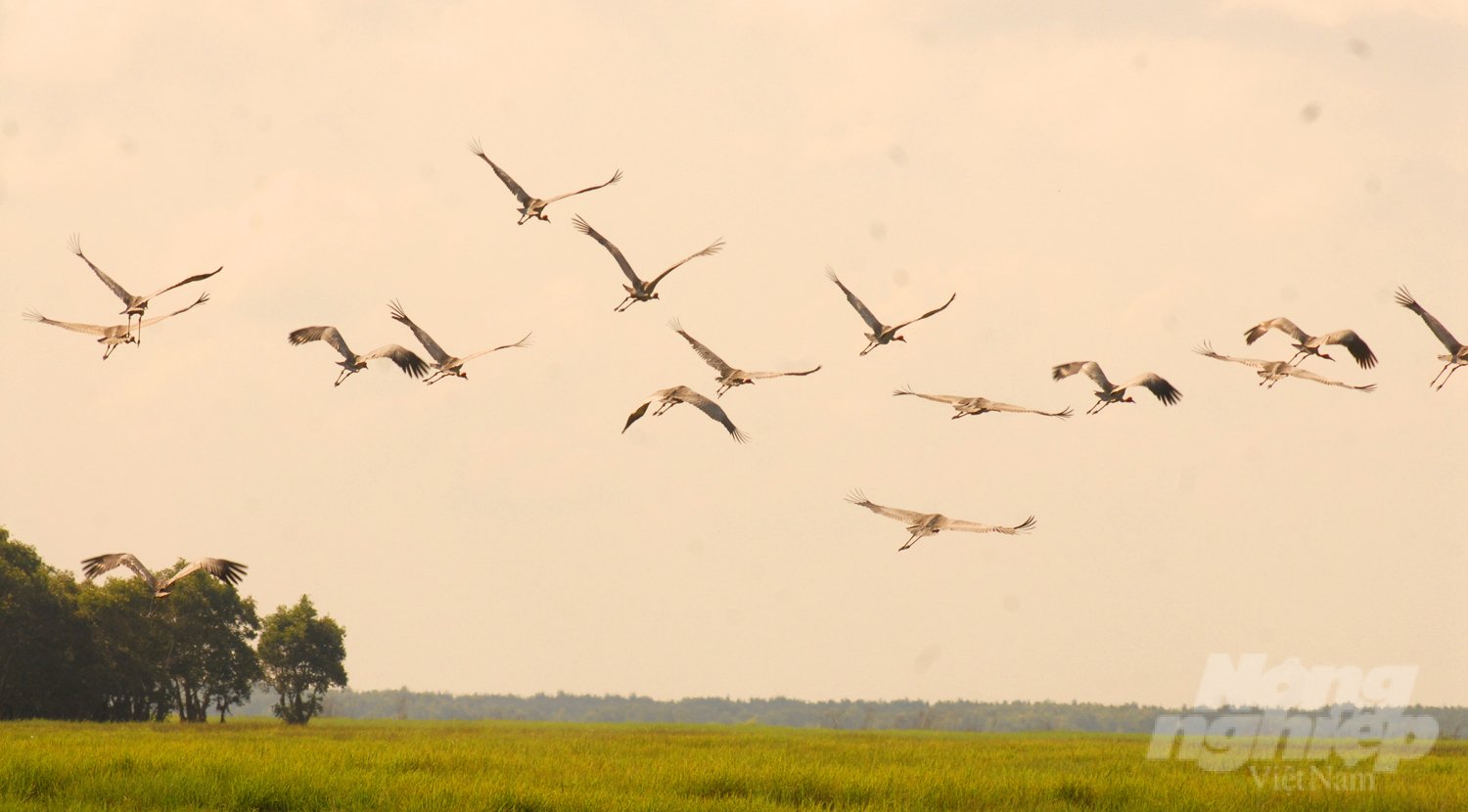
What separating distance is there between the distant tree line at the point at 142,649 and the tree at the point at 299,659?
0.05 m

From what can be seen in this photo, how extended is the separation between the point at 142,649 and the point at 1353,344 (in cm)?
5127

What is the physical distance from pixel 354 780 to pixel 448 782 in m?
1.43

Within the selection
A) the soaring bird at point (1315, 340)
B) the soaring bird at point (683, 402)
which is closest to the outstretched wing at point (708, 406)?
the soaring bird at point (683, 402)

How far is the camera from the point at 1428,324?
23.8 meters

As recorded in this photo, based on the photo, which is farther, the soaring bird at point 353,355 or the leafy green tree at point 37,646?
the leafy green tree at point 37,646

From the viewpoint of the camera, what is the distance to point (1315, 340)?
81.1 feet

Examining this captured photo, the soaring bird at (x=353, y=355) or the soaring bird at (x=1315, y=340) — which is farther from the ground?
the soaring bird at (x=1315, y=340)

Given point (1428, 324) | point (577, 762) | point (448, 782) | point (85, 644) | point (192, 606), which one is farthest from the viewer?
point (192, 606)

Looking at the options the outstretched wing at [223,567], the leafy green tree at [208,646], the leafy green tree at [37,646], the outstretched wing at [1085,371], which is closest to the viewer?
the outstretched wing at [223,567]

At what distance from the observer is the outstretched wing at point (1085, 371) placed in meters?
23.8

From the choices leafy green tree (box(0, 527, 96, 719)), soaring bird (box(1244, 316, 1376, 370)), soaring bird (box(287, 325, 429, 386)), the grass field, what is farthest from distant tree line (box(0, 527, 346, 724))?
soaring bird (box(1244, 316, 1376, 370))

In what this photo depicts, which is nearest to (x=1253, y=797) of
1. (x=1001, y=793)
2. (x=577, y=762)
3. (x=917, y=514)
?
(x=1001, y=793)

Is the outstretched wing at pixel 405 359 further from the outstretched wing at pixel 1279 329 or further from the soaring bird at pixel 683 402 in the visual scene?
the outstretched wing at pixel 1279 329

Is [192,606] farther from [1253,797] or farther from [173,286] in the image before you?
[1253,797]
